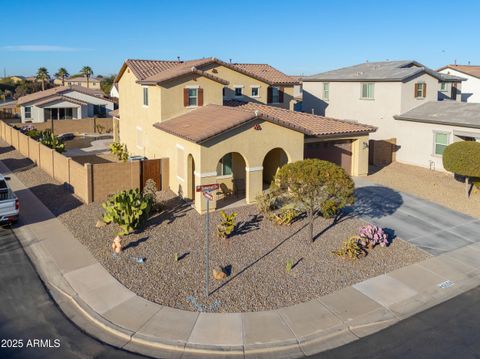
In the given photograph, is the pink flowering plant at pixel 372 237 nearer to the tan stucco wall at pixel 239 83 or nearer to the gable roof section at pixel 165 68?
the gable roof section at pixel 165 68

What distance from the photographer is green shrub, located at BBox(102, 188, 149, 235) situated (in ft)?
55.5

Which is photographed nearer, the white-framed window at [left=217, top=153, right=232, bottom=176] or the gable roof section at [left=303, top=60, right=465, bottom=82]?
the white-framed window at [left=217, top=153, right=232, bottom=176]

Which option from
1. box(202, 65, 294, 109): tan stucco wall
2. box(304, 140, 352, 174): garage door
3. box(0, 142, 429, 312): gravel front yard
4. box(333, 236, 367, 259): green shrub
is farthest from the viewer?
box(202, 65, 294, 109): tan stucco wall

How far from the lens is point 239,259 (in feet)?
49.0

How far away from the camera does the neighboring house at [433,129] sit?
26141 millimetres

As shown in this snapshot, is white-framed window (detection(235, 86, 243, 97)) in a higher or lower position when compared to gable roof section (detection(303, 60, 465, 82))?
lower

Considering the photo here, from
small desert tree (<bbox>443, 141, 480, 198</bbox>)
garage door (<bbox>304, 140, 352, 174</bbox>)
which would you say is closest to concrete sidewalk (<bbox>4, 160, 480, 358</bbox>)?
small desert tree (<bbox>443, 141, 480, 198</bbox>)

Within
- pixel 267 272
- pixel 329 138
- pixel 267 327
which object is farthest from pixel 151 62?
pixel 267 327

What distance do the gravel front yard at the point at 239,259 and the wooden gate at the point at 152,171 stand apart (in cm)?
298

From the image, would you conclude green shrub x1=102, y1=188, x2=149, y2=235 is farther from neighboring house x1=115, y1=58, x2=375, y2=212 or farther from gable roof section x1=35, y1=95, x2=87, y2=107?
gable roof section x1=35, y1=95, x2=87, y2=107

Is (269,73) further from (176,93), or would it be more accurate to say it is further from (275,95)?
(176,93)

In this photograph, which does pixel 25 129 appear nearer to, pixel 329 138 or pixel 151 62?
pixel 151 62

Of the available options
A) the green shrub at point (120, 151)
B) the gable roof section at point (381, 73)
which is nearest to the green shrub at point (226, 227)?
the green shrub at point (120, 151)

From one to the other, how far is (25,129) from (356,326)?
3811 centimetres
